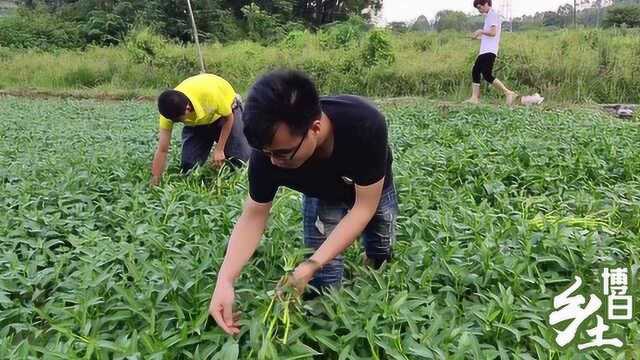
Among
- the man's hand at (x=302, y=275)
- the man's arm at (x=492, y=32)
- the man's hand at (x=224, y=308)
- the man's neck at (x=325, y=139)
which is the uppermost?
the man's neck at (x=325, y=139)

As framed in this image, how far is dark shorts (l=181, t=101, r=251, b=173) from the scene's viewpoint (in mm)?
4801

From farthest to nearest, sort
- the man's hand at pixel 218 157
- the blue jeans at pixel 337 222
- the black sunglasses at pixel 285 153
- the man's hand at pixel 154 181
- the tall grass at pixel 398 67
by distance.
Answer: the tall grass at pixel 398 67, the man's hand at pixel 218 157, the man's hand at pixel 154 181, the blue jeans at pixel 337 222, the black sunglasses at pixel 285 153

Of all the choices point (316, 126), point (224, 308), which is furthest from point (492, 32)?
point (224, 308)

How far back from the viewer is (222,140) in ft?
15.1

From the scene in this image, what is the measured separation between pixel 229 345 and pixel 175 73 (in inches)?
530

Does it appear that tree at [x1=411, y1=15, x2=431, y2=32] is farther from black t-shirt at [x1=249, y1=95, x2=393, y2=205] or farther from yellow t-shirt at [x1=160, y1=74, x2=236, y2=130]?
black t-shirt at [x1=249, y1=95, x2=393, y2=205]

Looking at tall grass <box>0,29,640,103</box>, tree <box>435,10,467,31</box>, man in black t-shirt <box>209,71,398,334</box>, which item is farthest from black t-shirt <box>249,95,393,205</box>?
tree <box>435,10,467,31</box>

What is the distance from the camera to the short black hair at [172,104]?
4.10 metres

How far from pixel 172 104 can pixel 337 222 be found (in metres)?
1.92

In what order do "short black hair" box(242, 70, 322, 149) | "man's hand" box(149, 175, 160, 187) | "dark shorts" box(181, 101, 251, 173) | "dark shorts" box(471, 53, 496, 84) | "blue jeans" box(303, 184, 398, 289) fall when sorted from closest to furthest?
"short black hair" box(242, 70, 322, 149) < "blue jeans" box(303, 184, 398, 289) < "man's hand" box(149, 175, 160, 187) < "dark shorts" box(181, 101, 251, 173) < "dark shorts" box(471, 53, 496, 84)

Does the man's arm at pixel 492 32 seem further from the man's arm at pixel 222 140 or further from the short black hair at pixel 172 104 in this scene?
the short black hair at pixel 172 104

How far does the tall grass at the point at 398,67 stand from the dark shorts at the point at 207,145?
6253mm

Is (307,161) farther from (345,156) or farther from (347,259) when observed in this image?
(347,259)

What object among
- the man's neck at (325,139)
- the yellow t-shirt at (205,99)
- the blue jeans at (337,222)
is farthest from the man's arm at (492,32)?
the man's neck at (325,139)
